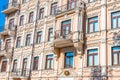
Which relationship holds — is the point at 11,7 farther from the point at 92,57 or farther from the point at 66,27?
the point at 92,57

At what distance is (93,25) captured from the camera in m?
20.8

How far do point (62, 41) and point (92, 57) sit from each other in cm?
362

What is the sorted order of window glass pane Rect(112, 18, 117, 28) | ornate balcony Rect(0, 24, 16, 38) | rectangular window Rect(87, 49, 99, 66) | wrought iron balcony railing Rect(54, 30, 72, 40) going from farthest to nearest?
ornate balcony Rect(0, 24, 16, 38), wrought iron balcony railing Rect(54, 30, 72, 40), rectangular window Rect(87, 49, 99, 66), window glass pane Rect(112, 18, 117, 28)

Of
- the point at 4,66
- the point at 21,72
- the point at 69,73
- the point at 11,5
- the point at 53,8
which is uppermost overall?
the point at 11,5

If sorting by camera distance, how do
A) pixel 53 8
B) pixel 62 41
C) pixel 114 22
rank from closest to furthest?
1. pixel 114 22
2. pixel 62 41
3. pixel 53 8

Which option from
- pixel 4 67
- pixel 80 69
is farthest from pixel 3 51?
pixel 80 69

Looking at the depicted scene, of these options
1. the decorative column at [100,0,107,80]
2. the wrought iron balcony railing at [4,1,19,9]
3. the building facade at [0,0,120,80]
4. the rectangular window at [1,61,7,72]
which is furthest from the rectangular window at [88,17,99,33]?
the rectangular window at [1,61,7,72]

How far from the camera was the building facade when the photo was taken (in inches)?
756

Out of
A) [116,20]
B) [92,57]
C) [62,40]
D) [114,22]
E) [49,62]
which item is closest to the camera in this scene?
[116,20]

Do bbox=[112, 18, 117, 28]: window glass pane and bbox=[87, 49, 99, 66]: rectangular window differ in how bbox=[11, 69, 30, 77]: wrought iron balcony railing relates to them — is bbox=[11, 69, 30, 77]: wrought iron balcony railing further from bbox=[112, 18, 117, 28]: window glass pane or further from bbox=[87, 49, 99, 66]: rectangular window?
bbox=[112, 18, 117, 28]: window glass pane

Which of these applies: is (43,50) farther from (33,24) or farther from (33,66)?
(33,24)

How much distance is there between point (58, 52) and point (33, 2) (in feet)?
31.2

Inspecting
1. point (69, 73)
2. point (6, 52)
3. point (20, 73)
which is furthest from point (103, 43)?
point (6, 52)

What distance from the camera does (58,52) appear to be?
75.0ft
